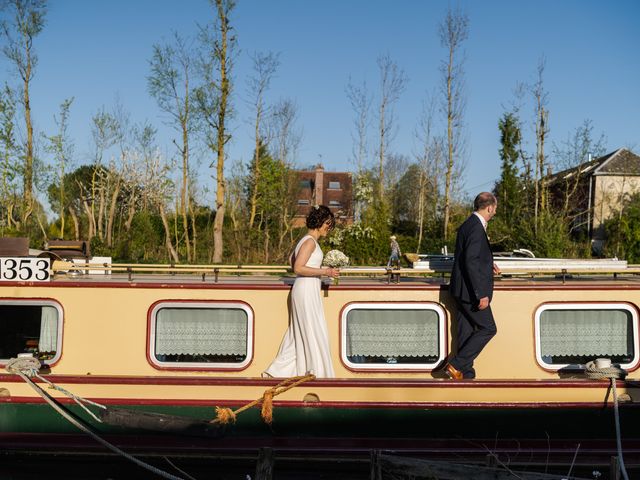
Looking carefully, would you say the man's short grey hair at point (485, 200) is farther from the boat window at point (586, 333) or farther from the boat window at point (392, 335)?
the boat window at point (586, 333)

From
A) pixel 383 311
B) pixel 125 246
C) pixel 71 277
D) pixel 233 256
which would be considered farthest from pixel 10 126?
pixel 383 311

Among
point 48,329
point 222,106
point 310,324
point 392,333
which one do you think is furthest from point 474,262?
point 222,106

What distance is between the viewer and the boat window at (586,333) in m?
6.67

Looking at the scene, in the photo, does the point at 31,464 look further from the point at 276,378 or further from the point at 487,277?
the point at 487,277

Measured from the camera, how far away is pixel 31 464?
638 cm

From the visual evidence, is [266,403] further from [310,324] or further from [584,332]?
[584,332]

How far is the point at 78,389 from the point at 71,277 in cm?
145

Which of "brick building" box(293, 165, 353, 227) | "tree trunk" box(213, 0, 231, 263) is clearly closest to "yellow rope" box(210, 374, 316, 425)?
"tree trunk" box(213, 0, 231, 263)

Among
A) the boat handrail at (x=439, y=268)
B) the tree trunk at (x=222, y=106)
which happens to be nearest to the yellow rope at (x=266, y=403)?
the boat handrail at (x=439, y=268)

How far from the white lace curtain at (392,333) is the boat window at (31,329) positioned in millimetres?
2803

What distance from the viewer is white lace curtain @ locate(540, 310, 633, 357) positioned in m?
6.68

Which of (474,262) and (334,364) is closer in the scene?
(474,262)

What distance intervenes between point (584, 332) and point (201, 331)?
3.59 meters

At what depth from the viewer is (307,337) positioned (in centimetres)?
620
